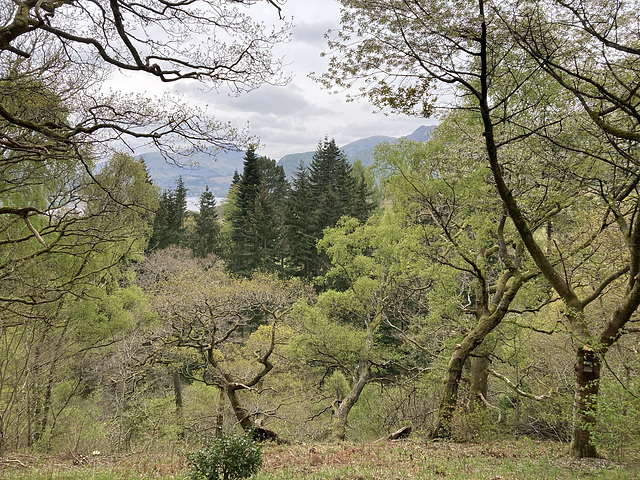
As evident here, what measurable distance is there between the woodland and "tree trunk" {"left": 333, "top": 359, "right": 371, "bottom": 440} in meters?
0.10

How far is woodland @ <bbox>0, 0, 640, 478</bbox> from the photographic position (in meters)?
5.86

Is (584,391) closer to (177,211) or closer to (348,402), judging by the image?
(348,402)

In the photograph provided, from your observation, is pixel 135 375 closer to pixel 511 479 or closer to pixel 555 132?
pixel 511 479

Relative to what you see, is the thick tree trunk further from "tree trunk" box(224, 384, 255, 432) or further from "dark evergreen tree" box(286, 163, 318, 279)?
"dark evergreen tree" box(286, 163, 318, 279)

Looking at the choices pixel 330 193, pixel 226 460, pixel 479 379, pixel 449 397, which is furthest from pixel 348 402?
pixel 330 193

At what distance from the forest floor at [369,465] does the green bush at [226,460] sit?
26 centimetres

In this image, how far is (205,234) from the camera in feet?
126

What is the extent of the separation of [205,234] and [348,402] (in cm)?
2629

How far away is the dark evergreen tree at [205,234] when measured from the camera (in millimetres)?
37188

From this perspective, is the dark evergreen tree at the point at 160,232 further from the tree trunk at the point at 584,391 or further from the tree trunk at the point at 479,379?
the tree trunk at the point at 584,391

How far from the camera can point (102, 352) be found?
59.7 feet

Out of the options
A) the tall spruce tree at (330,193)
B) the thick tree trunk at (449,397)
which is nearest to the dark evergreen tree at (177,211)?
the tall spruce tree at (330,193)

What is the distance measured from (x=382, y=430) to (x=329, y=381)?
464 centimetres

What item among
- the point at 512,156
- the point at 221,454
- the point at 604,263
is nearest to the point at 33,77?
the point at 221,454
